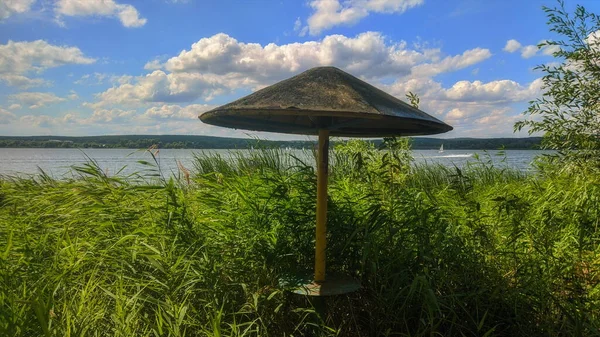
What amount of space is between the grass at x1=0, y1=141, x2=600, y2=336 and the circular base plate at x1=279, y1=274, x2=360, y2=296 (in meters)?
0.11

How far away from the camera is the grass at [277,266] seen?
8.20ft

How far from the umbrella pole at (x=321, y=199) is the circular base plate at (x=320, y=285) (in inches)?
2.7

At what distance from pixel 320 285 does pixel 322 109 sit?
1165mm

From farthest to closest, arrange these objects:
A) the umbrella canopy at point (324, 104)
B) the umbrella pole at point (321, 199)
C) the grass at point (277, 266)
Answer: the umbrella pole at point (321, 199) < the grass at point (277, 266) < the umbrella canopy at point (324, 104)

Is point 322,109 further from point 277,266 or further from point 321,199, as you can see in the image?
point 277,266

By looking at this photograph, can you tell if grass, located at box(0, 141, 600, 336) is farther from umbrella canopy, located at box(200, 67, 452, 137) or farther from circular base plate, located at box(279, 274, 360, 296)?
umbrella canopy, located at box(200, 67, 452, 137)

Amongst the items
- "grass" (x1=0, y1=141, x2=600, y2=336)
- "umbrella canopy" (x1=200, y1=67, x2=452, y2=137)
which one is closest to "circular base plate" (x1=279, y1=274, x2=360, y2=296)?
"grass" (x1=0, y1=141, x2=600, y2=336)

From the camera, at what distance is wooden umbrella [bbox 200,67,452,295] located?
2121 millimetres

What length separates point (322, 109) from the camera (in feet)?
6.77

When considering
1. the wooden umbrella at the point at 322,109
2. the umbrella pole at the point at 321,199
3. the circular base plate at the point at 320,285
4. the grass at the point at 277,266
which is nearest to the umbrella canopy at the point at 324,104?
the wooden umbrella at the point at 322,109

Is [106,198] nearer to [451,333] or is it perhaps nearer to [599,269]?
[451,333]

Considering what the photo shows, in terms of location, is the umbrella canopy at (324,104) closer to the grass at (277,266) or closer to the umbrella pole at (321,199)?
the umbrella pole at (321,199)

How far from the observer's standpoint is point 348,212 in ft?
11.2

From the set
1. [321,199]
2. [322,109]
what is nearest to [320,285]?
[321,199]
